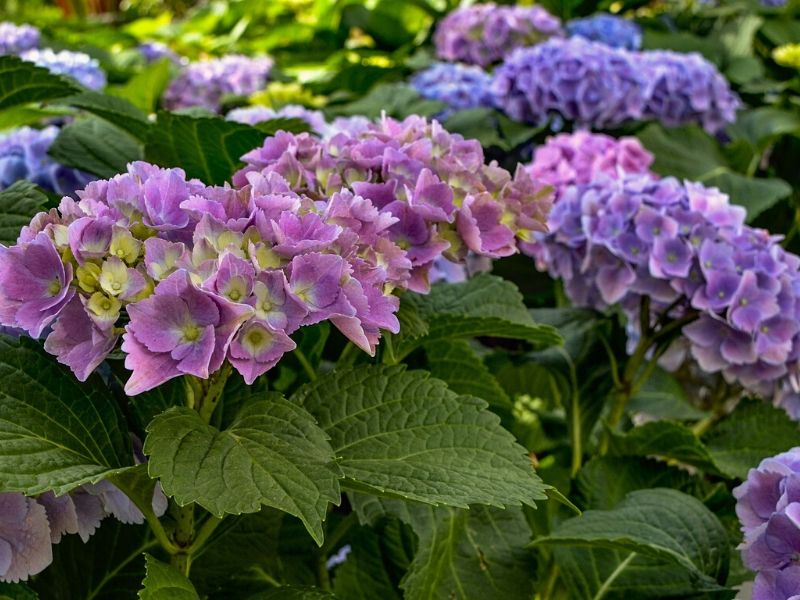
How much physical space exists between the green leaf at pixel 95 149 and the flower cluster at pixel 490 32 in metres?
1.72

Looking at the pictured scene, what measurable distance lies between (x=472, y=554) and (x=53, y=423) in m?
0.46

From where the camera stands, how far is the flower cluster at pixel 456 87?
2270 millimetres

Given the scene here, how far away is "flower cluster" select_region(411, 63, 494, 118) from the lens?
7.45 feet

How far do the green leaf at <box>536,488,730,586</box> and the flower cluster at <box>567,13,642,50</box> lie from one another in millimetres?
2172

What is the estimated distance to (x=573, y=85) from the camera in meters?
2.11

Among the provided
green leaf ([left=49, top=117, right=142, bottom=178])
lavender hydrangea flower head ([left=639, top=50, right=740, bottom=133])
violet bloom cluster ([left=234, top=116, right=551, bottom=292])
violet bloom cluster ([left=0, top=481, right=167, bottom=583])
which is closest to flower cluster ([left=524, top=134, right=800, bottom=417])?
violet bloom cluster ([left=234, top=116, right=551, bottom=292])

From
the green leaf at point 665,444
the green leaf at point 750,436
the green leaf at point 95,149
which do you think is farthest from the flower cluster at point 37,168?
the green leaf at point 750,436

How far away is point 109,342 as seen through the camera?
2.14ft

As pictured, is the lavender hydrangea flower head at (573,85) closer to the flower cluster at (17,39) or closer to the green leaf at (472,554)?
the green leaf at (472,554)

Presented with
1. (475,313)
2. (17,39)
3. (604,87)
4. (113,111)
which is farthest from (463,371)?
(17,39)

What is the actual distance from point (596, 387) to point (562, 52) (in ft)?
3.24

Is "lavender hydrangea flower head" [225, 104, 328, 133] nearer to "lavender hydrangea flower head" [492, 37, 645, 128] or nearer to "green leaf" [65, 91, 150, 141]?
"green leaf" [65, 91, 150, 141]

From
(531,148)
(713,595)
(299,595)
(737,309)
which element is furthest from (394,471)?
(531,148)

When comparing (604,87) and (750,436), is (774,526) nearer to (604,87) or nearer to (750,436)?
(750,436)
